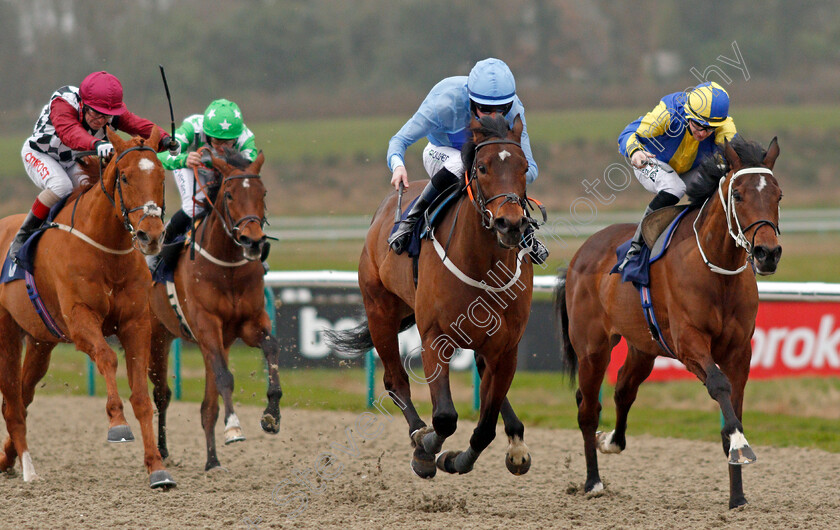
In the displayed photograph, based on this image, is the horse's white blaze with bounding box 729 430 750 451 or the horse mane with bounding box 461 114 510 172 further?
the horse's white blaze with bounding box 729 430 750 451

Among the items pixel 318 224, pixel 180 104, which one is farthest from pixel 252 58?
pixel 318 224

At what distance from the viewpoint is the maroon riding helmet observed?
223 inches

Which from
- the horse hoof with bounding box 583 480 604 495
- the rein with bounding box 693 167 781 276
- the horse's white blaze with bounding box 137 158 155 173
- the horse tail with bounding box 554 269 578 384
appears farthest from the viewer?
the horse tail with bounding box 554 269 578 384

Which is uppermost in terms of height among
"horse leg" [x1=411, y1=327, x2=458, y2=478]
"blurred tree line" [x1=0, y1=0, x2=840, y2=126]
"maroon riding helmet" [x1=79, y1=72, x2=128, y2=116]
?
"blurred tree line" [x1=0, y1=0, x2=840, y2=126]

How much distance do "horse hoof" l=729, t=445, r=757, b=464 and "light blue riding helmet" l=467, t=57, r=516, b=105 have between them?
1.91 meters

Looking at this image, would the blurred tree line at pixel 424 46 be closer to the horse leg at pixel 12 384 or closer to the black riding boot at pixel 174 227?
the black riding boot at pixel 174 227

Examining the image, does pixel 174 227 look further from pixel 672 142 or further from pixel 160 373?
pixel 672 142

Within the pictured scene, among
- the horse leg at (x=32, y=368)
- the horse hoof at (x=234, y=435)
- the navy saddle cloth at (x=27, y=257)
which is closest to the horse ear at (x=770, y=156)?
the horse hoof at (x=234, y=435)

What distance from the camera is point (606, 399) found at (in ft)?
30.5

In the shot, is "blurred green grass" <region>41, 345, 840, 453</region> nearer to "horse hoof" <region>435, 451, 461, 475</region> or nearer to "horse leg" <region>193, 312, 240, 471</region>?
"horse leg" <region>193, 312, 240, 471</region>

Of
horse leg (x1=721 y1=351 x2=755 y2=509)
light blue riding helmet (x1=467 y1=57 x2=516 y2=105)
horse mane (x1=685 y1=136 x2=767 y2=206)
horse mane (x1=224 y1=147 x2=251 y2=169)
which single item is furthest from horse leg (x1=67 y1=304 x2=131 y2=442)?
horse mane (x1=685 y1=136 x2=767 y2=206)

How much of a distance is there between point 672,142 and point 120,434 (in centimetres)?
335

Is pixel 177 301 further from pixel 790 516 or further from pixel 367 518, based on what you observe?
pixel 790 516

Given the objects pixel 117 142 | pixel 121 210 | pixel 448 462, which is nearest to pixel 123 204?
pixel 121 210
